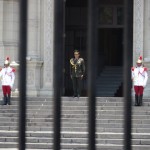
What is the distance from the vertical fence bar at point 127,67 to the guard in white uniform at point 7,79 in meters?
20.4

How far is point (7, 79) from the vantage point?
22703mm

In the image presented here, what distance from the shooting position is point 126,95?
6.78ft

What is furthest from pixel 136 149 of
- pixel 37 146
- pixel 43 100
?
pixel 43 100

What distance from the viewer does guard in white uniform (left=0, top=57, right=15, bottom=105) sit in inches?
890

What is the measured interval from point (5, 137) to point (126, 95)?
15.8 m

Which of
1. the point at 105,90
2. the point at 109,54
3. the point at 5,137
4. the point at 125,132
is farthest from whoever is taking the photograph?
the point at 109,54

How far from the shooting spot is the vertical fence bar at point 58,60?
80.7 inches

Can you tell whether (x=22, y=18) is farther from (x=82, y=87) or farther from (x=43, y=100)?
(x=82, y=87)

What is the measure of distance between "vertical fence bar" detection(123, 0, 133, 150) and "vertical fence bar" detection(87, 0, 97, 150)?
9 cm

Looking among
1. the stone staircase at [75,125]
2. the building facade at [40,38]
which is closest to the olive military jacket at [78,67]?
the stone staircase at [75,125]

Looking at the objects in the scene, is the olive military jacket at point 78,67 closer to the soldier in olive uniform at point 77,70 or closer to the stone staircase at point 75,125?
the soldier in olive uniform at point 77,70

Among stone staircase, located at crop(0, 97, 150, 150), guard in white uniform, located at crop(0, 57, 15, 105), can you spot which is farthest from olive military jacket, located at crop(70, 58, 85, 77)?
guard in white uniform, located at crop(0, 57, 15, 105)

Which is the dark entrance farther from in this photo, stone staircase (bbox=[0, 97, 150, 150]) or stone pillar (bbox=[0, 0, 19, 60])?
stone staircase (bbox=[0, 97, 150, 150])

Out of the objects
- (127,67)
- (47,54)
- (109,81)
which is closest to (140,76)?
(47,54)
